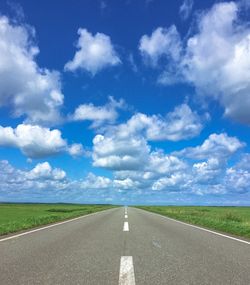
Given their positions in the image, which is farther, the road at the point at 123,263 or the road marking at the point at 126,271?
the road at the point at 123,263

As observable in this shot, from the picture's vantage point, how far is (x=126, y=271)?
23.6ft

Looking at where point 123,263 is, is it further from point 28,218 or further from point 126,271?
point 28,218

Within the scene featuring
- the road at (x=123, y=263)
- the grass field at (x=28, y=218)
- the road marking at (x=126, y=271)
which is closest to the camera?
the road marking at (x=126, y=271)

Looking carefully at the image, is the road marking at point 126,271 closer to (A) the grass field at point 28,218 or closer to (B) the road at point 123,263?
(B) the road at point 123,263

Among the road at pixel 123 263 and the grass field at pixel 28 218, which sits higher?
the grass field at pixel 28 218

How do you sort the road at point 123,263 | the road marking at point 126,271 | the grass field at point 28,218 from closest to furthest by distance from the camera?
the road marking at point 126,271 < the road at point 123,263 < the grass field at point 28,218

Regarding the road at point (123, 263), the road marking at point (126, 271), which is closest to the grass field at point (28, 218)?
the road at point (123, 263)

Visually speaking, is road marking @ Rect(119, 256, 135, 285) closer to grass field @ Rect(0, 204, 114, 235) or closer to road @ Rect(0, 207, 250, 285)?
road @ Rect(0, 207, 250, 285)

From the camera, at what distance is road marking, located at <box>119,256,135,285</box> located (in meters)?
6.33

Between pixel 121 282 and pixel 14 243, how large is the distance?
6.74 meters

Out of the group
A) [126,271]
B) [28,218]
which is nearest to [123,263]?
[126,271]

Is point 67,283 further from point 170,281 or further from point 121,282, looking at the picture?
point 170,281

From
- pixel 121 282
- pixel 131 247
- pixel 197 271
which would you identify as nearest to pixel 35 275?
pixel 121 282

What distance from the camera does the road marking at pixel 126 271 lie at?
249 inches
